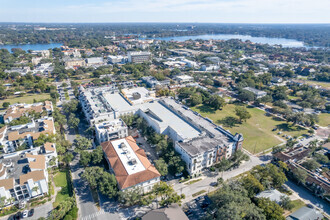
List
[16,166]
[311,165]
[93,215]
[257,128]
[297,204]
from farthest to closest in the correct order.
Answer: [257,128]
[311,165]
[16,166]
[297,204]
[93,215]

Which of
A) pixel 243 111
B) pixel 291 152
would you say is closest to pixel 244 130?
pixel 243 111

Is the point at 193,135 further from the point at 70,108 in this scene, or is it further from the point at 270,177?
the point at 70,108

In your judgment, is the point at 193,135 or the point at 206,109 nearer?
the point at 193,135

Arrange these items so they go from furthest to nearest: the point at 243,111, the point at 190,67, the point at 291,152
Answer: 1. the point at 190,67
2. the point at 243,111
3. the point at 291,152

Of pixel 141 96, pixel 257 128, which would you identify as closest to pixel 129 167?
pixel 141 96

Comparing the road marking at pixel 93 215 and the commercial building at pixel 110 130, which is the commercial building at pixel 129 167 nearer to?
the commercial building at pixel 110 130

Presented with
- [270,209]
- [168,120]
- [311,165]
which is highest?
[168,120]

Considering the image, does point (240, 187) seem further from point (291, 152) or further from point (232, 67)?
point (232, 67)
